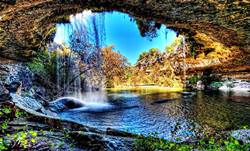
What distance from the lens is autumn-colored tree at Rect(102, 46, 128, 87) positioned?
35.2m

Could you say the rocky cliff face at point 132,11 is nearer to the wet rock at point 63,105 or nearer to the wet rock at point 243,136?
the wet rock at point 243,136

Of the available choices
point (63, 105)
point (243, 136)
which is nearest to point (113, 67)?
point (63, 105)

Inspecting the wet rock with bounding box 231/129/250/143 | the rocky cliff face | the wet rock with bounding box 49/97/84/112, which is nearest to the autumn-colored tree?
the wet rock with bounding box 49/97/84/112

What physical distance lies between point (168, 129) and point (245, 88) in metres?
19.0

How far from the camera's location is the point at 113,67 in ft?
116

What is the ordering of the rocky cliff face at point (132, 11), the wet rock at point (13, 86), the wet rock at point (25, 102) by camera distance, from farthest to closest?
the wet rock at point (13, 86) → the wet rock at point (25, 102) → the rocky cliff face at point (132, 11)

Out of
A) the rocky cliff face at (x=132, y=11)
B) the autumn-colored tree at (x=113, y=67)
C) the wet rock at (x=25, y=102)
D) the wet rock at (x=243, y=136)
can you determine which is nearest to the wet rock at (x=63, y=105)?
the wet rock at (x=25, y=102)

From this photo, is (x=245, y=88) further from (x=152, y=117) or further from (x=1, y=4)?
(x=1, y=4)

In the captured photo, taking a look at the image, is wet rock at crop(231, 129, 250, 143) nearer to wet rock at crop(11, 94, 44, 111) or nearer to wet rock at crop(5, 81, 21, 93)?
wet rock at crop(11, 94, 44, 111)

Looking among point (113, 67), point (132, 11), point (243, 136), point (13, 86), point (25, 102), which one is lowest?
point (243, 136)

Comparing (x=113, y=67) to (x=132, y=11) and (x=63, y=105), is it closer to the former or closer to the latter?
(x=63, y=105)

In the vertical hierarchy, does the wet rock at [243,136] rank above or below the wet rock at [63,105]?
below

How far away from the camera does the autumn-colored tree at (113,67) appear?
116 ft

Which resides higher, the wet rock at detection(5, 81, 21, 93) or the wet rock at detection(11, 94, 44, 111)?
the wet rock at detection(5, 81, 21, 93)
